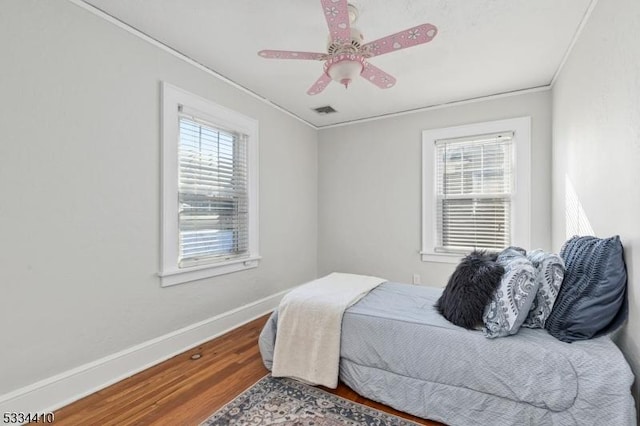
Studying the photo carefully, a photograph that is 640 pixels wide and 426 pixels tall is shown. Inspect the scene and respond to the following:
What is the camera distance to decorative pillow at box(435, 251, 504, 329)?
171 cm

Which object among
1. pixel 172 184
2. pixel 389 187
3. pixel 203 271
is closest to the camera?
pixel 172 184

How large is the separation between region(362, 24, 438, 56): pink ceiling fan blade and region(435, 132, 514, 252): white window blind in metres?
2.19

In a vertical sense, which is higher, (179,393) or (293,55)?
(293,55)

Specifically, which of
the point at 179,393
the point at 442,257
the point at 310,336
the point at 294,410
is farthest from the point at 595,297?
the point at 179,393

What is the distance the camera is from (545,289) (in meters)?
1.67

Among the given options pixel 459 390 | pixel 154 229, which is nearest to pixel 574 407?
pixel 459 390

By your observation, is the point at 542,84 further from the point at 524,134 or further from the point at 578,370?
the point at 578,370

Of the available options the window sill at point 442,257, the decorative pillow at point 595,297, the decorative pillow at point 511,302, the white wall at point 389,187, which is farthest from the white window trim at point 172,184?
the decorative pillow at point 595,297

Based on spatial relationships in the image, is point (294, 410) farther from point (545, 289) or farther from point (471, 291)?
point (545, 289)

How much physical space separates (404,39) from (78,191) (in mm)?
2186

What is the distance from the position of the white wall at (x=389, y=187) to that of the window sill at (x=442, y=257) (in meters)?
0.06

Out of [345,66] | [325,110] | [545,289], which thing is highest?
[325,110]

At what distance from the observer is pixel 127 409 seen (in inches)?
70.5

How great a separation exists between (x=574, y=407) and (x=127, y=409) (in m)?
2.36
